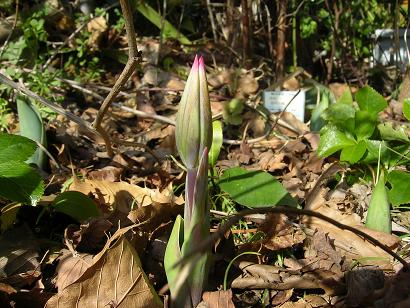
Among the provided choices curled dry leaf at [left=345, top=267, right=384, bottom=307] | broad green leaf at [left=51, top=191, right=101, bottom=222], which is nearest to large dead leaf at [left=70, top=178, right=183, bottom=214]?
broad green leaf at [left=51, top=191, right=101, bottom=222]

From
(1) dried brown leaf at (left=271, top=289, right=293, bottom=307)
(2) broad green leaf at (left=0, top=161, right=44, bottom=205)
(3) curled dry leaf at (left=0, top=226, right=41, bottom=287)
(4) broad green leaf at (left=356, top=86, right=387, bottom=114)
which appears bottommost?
(1) dried brown leaf at (left=271, top=289, right=293, bottom=307)

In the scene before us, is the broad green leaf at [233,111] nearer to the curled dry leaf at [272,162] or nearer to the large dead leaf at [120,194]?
the curled dry leaf at [272,162]

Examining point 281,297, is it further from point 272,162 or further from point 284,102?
point 284,102

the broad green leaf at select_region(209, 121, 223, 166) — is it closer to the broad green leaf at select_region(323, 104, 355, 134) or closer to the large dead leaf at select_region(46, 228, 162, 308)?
the broad green leaf at select_region(323, 104, 355, 134)

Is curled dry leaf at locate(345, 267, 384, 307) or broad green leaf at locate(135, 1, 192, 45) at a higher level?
broad green leaf at locate(135, 1, 192, 45)

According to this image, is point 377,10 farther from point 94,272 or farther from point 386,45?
point 94,272

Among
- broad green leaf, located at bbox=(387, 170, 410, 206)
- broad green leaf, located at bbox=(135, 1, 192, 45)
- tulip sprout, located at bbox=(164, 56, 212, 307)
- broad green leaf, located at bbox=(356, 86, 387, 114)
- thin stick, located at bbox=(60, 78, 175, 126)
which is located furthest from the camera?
broad green leaf, located at bbox=(135, 1, 192, 45)

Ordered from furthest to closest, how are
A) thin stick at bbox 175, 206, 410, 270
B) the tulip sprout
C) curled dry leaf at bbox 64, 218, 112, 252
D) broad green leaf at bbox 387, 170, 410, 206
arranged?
broad green leaf at bbox 387, 170, 410, 206, curled dry leaf at bbox 64, 218, 112, 252, the tulip sprout, thin stick at bbox 175, 206, 410, 270
